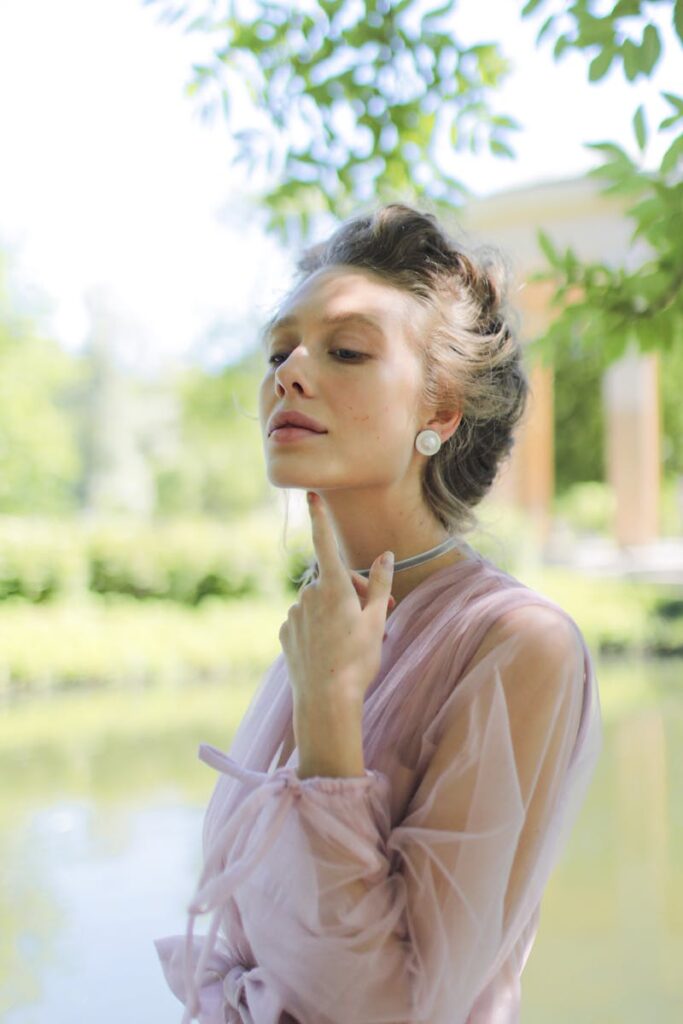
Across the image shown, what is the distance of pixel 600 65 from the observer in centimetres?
186

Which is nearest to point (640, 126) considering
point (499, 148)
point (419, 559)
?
point (499, 148)

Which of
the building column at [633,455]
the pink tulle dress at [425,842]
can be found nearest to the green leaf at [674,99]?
the pink tulle dress at [425,842]

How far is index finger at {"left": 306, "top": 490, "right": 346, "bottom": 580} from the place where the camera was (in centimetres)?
119

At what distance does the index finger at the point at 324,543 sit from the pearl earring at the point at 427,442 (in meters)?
0.20

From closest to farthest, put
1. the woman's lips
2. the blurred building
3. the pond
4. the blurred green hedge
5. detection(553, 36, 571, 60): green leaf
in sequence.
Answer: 1. the woman's lips
2. detection(553, 36, 571, 60): green leaf
3. the pond
4. the blurred green hedge
5. the blurred building

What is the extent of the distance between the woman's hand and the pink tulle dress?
0.09 metres

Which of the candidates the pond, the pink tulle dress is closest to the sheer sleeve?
the pink tulle dress

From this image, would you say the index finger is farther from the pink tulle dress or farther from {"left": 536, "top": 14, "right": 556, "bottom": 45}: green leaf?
{"left": 536, "top": 14, "right": 556, "bottom": 45}: green leaf

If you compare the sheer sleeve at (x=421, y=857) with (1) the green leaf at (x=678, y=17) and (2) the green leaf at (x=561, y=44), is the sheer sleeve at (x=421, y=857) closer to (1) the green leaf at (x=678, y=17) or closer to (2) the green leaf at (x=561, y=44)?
(1) the green leaf at (x=678, y=17)

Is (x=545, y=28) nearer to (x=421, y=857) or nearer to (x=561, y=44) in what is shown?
(x=561, y=44)

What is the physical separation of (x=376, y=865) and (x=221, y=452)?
96.6 feet

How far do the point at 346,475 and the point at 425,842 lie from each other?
463mm

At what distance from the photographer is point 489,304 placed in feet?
5.16

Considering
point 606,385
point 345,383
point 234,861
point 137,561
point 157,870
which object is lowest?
point 157,870
